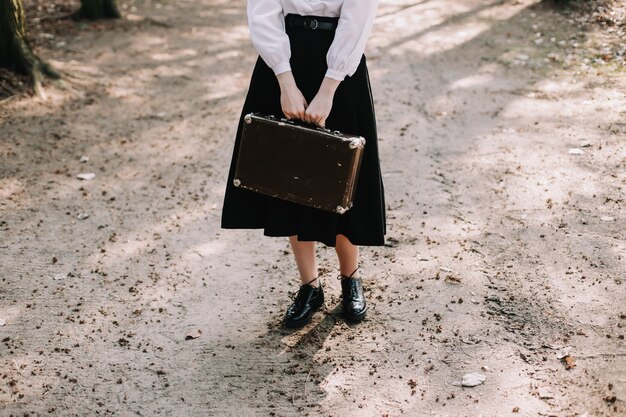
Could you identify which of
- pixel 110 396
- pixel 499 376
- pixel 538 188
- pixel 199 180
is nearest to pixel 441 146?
pixel 538 188

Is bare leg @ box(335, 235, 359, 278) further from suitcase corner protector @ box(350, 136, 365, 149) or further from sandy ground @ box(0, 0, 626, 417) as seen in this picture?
suitcase corner protector @ box(350, 136, 365, 149)

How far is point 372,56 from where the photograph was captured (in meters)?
7.22

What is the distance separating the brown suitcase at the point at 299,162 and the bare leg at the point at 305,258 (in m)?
0.44

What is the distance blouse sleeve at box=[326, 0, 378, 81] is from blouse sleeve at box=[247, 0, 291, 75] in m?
0.19

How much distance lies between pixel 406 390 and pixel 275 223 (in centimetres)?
96

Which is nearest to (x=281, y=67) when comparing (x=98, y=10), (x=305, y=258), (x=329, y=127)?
→ (x=329, y=127)

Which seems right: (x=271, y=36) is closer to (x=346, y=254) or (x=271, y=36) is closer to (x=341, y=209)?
(x=341, y=209)

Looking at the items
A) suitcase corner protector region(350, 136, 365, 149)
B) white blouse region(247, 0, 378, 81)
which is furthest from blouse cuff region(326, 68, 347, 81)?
suitcase corner protector region(350, 136, 365, 149)

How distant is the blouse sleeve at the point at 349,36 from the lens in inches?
108

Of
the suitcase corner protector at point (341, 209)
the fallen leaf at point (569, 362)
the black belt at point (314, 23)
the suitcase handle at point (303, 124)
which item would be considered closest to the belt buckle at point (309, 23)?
the black belt at point (314, 23)

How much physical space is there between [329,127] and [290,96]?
238 millimetres

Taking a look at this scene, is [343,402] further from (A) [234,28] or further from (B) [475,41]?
(A) [234,28]

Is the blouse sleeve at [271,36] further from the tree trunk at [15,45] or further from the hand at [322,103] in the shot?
the tree trunk at [15,45]

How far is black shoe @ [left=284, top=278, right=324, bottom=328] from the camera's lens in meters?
3.42
